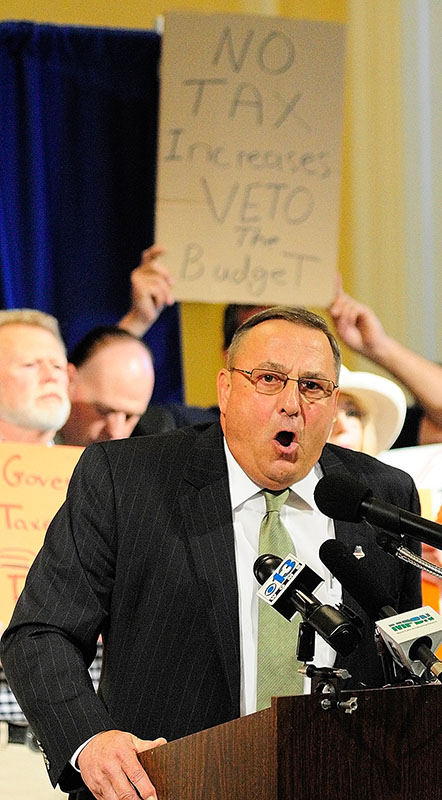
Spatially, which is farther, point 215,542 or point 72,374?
point 72,374

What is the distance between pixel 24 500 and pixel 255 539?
1.24 meters

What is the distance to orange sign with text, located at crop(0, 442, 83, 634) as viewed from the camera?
2900mm

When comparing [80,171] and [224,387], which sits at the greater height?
[80,171]

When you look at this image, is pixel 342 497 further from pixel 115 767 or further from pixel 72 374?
pixel 72 374

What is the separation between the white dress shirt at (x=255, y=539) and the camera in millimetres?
1757

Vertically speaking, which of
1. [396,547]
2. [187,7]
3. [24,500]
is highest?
[187,7]

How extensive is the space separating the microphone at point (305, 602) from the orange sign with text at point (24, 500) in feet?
5.31

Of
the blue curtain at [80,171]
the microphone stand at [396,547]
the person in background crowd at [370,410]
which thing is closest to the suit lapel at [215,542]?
the microphone stand at [396,547]

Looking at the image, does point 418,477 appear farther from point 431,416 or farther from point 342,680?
point 342,680

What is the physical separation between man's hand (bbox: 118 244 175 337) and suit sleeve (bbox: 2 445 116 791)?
1.80 meters

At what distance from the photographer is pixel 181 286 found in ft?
12.1

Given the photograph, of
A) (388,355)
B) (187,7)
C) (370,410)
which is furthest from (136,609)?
(187,7)

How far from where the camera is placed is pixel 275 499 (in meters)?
1.87

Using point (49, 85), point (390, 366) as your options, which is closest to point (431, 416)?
A: point (390, 366)
